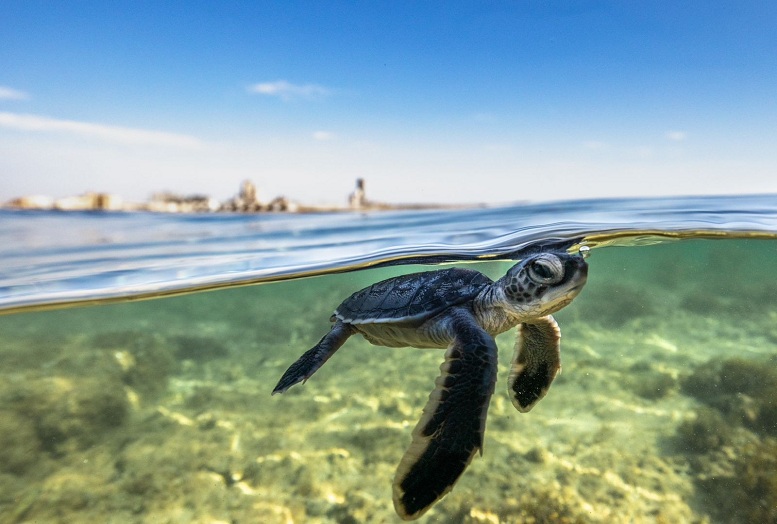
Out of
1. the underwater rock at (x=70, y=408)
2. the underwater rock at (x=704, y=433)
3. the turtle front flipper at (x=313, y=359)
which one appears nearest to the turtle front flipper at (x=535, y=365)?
the turtle front flipper at (x=313, y=359)

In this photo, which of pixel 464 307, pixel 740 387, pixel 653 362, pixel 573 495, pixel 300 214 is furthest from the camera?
pixel 300 214

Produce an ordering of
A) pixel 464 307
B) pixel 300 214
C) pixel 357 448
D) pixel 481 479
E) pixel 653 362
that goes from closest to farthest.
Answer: pixel 464 307, pixel 481 479, pixel 357 448, pixel 653 362, pixel 300 214

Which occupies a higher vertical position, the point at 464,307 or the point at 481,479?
the point at 464,307

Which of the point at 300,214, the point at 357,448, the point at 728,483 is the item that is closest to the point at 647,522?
the point at 728,483

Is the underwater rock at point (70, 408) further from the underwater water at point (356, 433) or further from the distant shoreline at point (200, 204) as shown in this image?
the distant shoreline at point (200, 204)

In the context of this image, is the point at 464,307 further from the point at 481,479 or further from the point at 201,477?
the point at 201,477

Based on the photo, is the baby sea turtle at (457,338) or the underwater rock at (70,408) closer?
the baby sea turtle at (457,338)

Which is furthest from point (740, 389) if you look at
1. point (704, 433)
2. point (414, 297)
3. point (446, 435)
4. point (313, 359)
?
point (313, 359)
